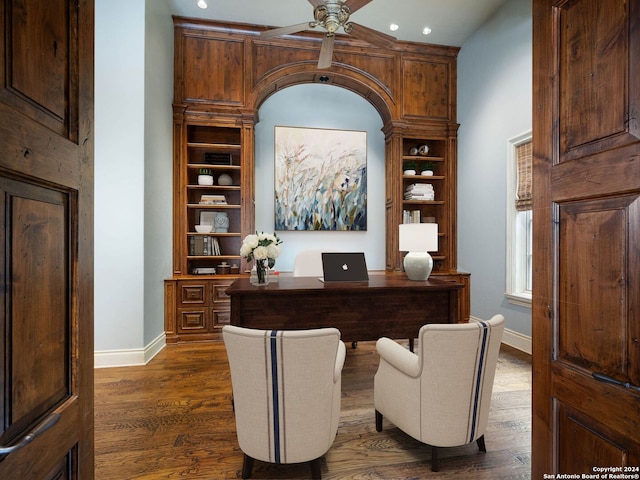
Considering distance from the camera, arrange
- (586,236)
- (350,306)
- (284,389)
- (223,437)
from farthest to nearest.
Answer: (350,306) → (223,437) → (284,389) → (586,236)

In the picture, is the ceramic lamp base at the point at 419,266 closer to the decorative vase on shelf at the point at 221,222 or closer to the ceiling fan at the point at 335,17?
the ceiling fan at the point at 335,17

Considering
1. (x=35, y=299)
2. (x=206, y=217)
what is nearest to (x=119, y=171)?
(x=206, y=217)

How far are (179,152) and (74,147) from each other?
3.25 metres

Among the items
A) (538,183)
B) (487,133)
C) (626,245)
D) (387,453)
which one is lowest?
(387,453)

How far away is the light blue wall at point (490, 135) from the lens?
3.31 meters

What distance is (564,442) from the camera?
3.37 ft

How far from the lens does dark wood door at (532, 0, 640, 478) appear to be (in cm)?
83

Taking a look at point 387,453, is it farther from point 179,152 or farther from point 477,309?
point 179,152

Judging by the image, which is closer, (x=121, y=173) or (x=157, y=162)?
(x=121, y=173)

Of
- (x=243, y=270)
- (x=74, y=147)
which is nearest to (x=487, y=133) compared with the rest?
(x=243, y=270)

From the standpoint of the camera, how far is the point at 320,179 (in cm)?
457

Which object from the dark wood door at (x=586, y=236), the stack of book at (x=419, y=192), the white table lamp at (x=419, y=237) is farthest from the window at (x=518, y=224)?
the dark wood door at (x=586, y=236)

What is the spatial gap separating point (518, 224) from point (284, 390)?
320cm

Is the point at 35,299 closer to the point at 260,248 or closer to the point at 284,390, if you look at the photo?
the point at 284,390
